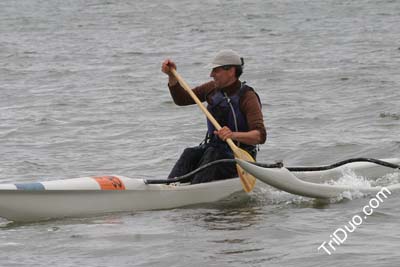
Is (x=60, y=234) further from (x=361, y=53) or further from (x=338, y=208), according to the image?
(x=361, y=53)

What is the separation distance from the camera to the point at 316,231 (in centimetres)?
834

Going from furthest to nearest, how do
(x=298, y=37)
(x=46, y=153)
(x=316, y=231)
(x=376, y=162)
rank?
(x=298, y=37), (x=46, y=153), (x=376, y=162), (x=316, y=231)

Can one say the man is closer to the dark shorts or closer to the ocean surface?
the dark shorts

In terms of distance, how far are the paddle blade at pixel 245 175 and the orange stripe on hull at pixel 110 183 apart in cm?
99

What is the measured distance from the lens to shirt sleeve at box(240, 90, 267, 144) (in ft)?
30.0

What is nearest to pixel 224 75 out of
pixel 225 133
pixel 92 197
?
pixel 225 133

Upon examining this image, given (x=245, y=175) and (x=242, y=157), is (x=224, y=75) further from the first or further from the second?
(x=245, y=175)

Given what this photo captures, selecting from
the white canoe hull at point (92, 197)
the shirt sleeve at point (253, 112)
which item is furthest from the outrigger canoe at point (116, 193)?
the shirt sleeve at point (253, 112)

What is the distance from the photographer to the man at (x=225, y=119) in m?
9.16

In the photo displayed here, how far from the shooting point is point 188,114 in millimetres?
15703

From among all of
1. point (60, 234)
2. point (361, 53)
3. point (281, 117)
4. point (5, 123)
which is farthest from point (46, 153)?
point (361, 53)

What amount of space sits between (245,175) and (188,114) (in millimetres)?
6537

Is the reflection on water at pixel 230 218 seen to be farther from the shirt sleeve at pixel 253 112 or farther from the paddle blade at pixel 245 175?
the shirt sleeve at pixel 253 112

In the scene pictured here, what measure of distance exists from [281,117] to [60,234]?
713cm
